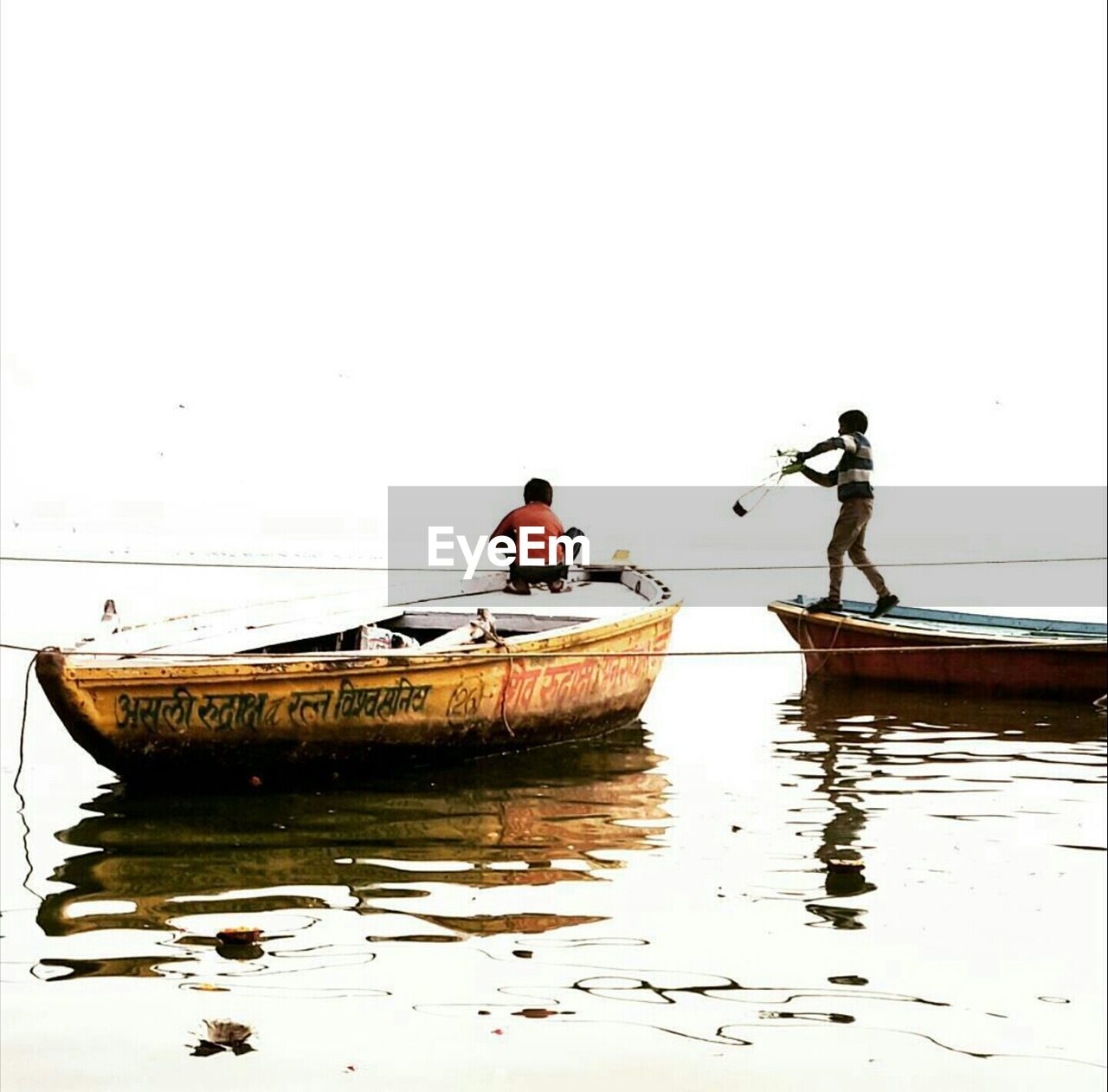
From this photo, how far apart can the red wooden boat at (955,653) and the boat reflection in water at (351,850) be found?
238 inches

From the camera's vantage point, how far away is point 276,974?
5.33 meters

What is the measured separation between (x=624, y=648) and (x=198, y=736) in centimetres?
404

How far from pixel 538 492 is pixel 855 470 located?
287 cm

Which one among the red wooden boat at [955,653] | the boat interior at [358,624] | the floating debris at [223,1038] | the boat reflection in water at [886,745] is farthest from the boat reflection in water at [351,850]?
the red wooden boat at [955,653]

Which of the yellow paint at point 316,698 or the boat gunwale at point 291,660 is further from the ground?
the boat gunwale at point 291,660

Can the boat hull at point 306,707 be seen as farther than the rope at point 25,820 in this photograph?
Yes

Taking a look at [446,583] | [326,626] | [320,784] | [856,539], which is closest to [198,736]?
[320,784]

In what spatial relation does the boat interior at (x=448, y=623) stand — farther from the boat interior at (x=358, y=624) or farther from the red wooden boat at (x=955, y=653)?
the red wooden boat at (x=955, y=653)

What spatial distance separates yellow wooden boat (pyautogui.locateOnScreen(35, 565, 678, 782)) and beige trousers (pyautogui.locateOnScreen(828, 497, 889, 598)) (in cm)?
198

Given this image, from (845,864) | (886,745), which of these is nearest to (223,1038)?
(845,864)

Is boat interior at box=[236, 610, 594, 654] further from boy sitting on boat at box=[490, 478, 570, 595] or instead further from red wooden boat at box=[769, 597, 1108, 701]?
red wooden boat at box=[769, 597, 1108, 701]

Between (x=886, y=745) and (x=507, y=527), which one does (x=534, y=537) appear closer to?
(x=507, y=527)

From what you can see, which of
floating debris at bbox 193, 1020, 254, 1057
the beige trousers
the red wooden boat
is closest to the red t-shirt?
the beige trousers

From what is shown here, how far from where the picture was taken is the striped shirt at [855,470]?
1235cm
